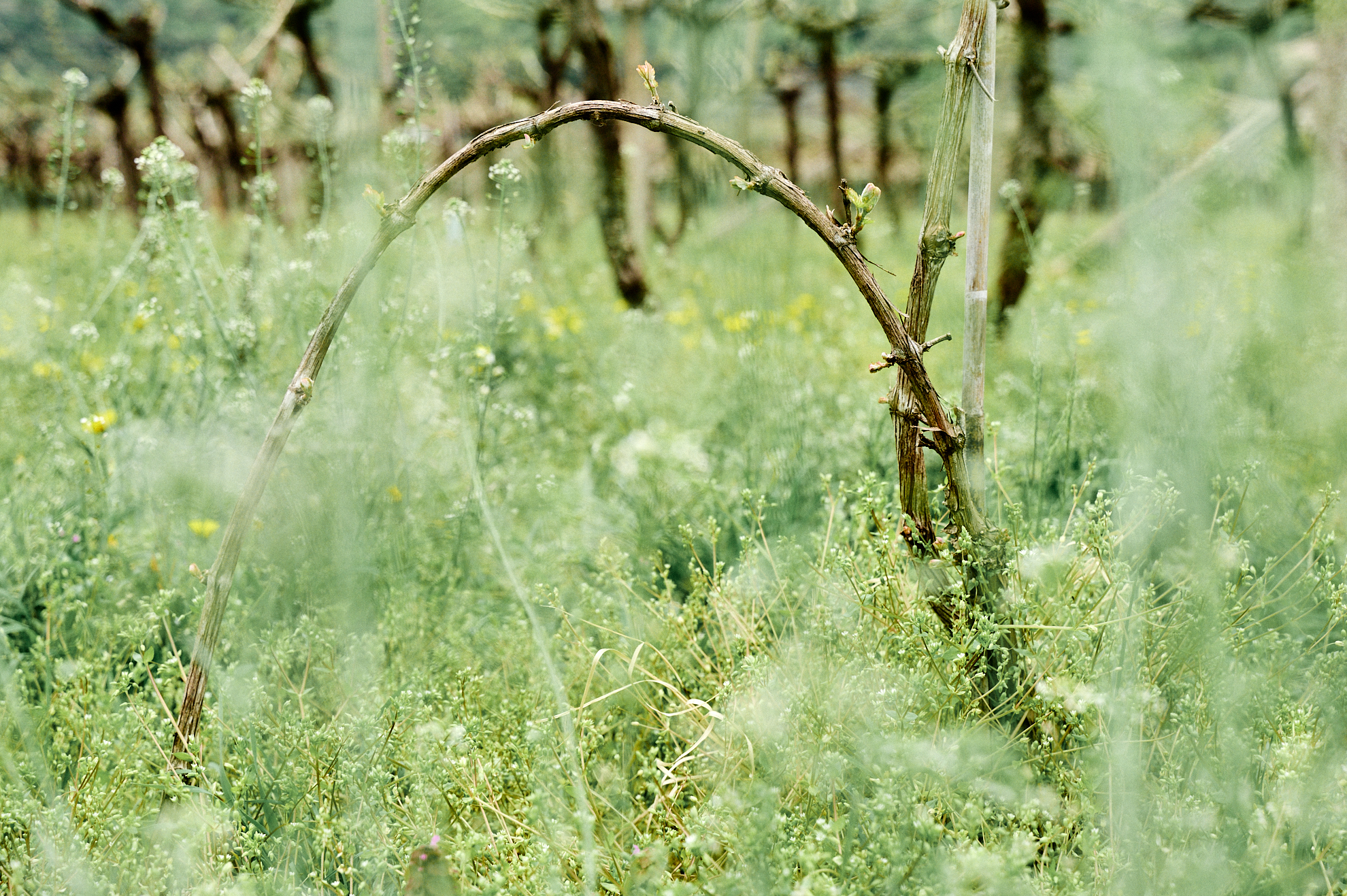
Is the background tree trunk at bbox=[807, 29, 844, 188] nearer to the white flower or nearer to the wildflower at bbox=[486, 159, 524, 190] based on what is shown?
the white flower

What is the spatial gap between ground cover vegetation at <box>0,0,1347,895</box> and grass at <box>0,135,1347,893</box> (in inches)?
0.5

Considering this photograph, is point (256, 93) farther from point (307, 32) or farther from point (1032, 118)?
point (1032, 118)

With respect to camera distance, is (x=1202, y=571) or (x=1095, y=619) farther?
(x=1095, y=619)

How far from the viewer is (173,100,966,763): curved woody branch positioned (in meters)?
1.09

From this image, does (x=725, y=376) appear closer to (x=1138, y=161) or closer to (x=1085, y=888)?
(x=1138, y=161)

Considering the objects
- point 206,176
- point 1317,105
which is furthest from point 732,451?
point 206,176

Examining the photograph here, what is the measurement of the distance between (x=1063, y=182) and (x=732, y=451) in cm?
221

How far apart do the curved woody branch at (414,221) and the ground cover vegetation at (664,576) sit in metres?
0.02

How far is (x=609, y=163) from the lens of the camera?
4176 millimetres

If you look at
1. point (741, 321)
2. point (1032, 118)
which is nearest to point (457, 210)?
point (741, 321)

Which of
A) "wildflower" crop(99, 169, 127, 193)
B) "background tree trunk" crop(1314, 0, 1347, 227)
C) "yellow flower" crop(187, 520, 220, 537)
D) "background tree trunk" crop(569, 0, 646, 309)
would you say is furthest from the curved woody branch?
"background tree trunk" crop(569, 0, 646, 309)

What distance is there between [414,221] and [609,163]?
3.16 meters

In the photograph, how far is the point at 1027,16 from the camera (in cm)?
344

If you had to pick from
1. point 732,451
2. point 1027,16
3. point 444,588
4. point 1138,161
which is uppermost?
point 1027,16
